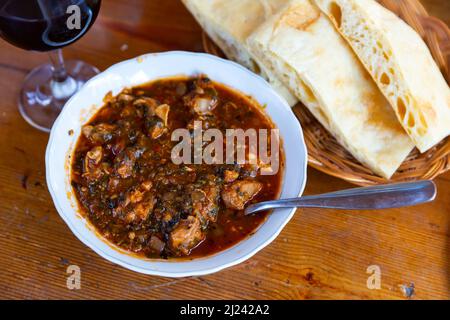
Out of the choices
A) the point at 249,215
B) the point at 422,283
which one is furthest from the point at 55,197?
the point at 422,283

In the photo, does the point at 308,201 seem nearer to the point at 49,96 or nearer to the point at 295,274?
the point at 295,274

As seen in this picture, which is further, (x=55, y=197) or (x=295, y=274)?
(x=295, y=274)

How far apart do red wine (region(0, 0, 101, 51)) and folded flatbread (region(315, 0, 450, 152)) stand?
1.09 m

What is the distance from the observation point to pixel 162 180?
7.06 ft

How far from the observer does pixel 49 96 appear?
273cm

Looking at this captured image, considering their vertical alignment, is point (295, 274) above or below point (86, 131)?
below

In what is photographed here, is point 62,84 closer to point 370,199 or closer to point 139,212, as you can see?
point 139,212

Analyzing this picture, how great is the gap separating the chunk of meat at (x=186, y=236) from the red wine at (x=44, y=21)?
36.9 inches

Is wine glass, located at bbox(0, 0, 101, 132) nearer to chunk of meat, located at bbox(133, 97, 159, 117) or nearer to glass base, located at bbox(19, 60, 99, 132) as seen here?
glass base, located at bbox(19, 60, 99, 132)

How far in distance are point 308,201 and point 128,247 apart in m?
0.75

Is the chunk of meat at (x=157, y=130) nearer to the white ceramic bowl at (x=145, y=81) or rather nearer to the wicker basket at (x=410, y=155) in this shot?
the white ceramic bowl at (x=145, y=81)

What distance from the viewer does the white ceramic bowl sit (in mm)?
1965

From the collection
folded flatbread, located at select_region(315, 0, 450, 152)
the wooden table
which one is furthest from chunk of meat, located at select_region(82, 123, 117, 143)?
folded flatbread, located at select_region(315, 0, 450, 152)

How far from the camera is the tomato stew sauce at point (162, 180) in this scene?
2.06 metres
